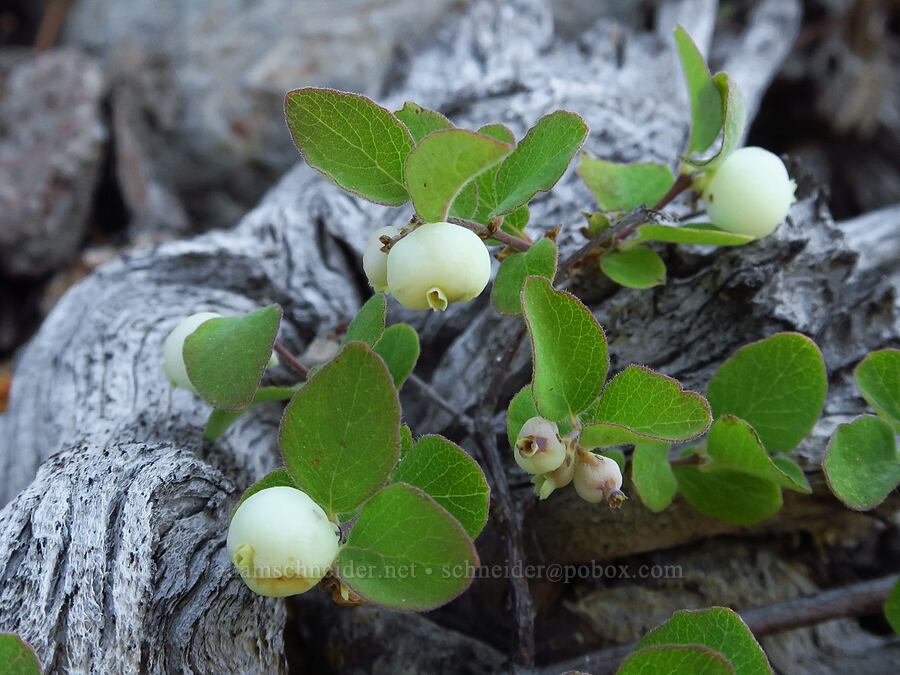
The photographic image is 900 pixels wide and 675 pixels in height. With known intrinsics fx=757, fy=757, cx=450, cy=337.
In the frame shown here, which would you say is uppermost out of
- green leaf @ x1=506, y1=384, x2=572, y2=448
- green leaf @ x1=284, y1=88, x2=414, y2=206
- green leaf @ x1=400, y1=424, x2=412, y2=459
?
green leaf @ x1=284, y1=88, x2=414, y2=206

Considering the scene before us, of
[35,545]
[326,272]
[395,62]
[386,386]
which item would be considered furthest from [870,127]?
[35,545]

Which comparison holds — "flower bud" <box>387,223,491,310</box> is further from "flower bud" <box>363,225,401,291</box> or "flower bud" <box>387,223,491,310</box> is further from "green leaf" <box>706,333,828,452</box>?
"green leaf" <box>706,333,828,452</box>

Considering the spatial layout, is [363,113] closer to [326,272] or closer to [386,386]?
[386,386]

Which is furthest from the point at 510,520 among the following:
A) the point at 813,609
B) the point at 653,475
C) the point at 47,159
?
the point at 47,159

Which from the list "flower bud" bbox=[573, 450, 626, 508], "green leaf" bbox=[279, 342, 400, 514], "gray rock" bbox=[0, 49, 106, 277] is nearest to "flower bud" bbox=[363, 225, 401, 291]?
"green leaf" bbox=[279, 342, 400, 514]

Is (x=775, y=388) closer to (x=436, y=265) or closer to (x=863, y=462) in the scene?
(x=863, y=462)

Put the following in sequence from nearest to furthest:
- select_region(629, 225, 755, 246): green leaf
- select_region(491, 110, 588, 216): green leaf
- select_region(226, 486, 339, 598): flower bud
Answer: select_region(226, 486, 339, 598): flower bud → select_region(491, 110, 588, 216): green leaf → select_region(629, 225, 755, 246): green leaf
